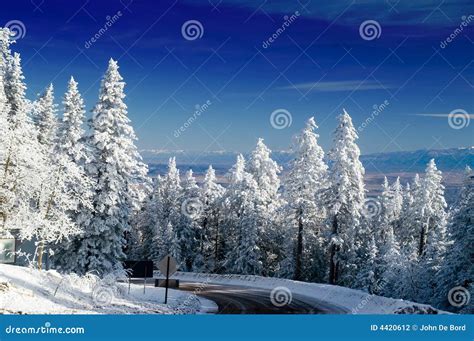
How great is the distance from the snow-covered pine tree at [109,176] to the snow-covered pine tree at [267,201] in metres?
15.7

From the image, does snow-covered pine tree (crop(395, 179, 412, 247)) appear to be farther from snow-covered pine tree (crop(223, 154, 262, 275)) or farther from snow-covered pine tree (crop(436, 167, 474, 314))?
→ snow-covered pine tree (crop(436, 167, 474, 314))

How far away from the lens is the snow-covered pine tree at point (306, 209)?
3397 cm

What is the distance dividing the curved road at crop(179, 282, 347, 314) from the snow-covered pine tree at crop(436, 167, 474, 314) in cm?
671

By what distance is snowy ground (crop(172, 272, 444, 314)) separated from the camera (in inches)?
671

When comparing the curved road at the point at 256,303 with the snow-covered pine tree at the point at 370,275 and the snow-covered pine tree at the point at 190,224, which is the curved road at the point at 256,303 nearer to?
the snow-covered pine tree at the point at 370,275

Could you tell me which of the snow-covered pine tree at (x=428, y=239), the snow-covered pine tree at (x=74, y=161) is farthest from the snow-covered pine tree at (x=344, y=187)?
the snow-covered pine tree at (x=74, y=161)

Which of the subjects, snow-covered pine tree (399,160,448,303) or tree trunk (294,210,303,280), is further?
tree trunk (294,210,303,280)

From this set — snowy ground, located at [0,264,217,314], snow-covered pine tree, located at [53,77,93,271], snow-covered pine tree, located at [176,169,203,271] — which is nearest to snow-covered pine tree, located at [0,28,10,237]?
snowy ground, located at [0,264,217,314]

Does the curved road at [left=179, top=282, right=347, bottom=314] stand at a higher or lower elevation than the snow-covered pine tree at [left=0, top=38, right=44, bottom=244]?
lower

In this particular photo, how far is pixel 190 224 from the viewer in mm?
46125
